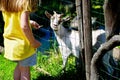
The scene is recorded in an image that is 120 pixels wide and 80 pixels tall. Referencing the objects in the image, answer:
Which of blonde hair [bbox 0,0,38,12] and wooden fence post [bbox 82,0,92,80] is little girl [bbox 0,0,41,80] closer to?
blonde hair [bbox 0,0,38,12]

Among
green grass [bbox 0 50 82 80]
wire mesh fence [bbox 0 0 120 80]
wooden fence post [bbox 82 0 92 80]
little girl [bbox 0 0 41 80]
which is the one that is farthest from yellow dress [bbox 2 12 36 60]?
green grass [bbox 0 50 82 80]

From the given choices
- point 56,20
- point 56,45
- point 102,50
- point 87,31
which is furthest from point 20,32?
point 56,45

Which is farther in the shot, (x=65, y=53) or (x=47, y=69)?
(x=65, y=53)

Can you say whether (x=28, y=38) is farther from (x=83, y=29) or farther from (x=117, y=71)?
(x=117, y=71)

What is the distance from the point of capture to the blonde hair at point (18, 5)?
178 inches

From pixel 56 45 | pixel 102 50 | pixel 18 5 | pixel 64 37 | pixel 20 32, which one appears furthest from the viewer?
pixel 56 45

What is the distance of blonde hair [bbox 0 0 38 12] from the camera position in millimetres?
4523

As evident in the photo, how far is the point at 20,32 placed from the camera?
187 inches

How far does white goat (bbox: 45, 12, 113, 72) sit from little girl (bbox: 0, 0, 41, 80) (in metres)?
1.31

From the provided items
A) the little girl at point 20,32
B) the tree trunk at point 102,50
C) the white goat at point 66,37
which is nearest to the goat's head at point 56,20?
the white goat at point 66,37

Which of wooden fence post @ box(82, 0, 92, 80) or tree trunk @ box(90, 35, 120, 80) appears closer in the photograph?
tree trunk @ box(90, 35, 120, 80)

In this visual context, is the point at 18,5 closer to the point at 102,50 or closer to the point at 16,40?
the point at 16,40

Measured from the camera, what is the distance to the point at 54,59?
6.29 meters

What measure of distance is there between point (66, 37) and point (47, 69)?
62 cm
